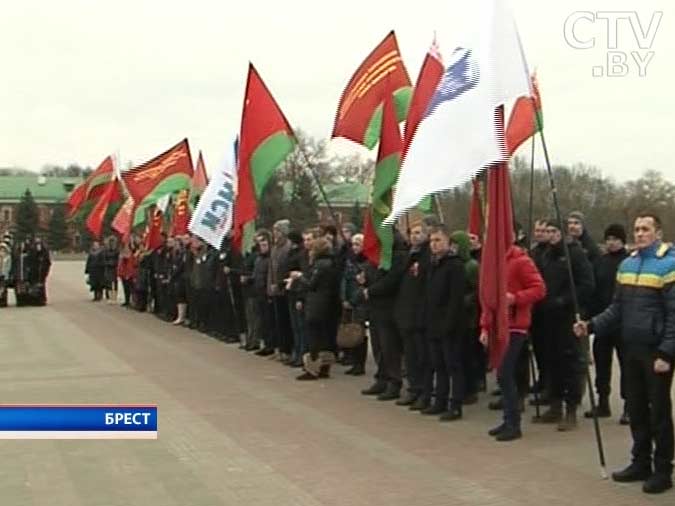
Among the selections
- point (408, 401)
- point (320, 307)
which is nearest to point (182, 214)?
point (320, 307)

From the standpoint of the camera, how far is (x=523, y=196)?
141 ft

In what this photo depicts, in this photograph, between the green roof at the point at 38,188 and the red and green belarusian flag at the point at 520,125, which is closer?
the red and green belarusian flag at the point at 520,125

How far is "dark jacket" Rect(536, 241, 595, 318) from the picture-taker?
898cm

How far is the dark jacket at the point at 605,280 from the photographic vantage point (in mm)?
9406

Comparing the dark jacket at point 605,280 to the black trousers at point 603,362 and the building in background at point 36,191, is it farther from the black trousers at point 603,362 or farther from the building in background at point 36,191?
the building in background at point 36,191

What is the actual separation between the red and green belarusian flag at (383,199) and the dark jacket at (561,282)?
6.26 feet

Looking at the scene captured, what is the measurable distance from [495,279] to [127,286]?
18557 millimetres

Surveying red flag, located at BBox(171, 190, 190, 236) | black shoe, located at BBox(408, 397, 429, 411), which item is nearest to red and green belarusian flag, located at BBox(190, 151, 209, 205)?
red flag, located at BBox(171, 190, 190, 236)

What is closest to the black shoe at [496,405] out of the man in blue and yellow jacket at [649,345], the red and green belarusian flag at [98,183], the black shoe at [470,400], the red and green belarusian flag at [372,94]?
the black shoe at [470,400]

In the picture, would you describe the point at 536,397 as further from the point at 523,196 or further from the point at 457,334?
the point at 523,196

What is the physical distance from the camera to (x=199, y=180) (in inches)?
877

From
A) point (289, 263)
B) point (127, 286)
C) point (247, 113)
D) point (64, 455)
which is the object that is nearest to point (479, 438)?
point (64, 455)

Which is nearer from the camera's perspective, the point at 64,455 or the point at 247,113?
the point at 64,455

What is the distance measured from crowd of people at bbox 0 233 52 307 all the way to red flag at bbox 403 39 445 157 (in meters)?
16.9
